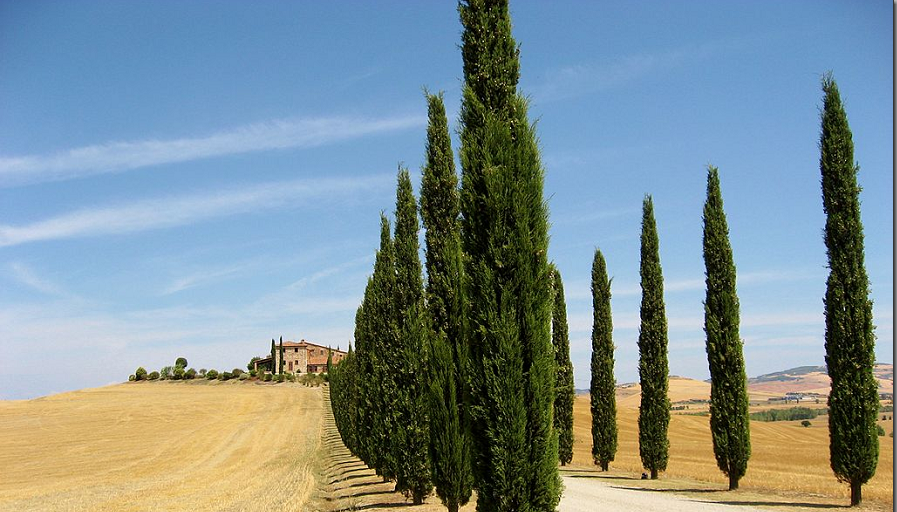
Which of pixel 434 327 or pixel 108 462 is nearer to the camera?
pixel 434 327

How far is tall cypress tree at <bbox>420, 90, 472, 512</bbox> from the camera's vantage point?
45.9 ft

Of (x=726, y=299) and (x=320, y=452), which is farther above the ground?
(x=726, y=299)

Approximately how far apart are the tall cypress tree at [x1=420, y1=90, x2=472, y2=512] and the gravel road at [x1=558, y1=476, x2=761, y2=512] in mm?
4176

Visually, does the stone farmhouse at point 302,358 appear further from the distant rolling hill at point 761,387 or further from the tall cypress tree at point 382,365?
the tall cypress tree at point 382,365

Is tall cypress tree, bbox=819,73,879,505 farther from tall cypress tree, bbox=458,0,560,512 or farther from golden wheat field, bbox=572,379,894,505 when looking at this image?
tall cypress tree, bbox=458,0,560,512

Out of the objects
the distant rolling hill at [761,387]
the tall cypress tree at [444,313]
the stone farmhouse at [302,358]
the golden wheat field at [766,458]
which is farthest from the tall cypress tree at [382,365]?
the stone farmhouse at [302,358]

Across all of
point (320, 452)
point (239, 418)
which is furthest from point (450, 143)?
point (239, 418)

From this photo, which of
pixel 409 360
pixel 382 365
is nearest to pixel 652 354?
pixel 382 365

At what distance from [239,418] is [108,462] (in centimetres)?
2482

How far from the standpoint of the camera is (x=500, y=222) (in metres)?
11.3

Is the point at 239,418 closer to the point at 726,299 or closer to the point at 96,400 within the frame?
the point at 96,400

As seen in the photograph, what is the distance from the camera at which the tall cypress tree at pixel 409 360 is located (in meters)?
17.9

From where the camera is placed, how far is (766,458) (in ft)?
128

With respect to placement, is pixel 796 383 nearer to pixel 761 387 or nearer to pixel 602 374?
pixel 761 387
